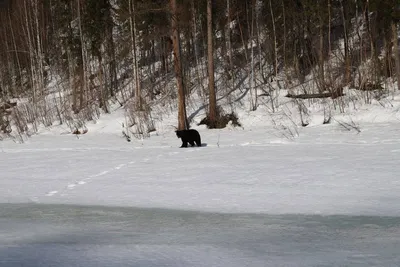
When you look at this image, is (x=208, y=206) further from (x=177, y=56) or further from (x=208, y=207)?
(x=177, y=56)

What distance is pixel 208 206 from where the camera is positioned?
646 cm

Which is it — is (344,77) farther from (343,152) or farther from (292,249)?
(292,249)

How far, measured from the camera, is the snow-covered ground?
419cm

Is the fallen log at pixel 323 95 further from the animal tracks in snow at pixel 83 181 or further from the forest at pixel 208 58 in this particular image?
the animal tracks in snow at pixel 83 181

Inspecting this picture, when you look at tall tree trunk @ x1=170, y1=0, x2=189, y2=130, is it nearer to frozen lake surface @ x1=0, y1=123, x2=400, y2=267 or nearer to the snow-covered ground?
the snow-covered ground

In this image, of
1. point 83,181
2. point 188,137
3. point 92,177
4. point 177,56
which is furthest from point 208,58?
point 83,181

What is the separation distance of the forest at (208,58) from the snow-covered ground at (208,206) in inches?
301

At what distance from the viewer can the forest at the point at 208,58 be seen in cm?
2017

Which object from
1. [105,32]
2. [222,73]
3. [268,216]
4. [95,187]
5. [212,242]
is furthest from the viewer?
[105,32]

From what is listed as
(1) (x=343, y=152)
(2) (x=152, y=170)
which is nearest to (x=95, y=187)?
(2) (x=152, y=170)

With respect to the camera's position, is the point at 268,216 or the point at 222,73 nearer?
the point at 268,216

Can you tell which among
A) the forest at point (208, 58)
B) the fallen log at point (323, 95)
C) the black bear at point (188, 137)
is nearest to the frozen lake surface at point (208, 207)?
the black bear at point (188, 137)

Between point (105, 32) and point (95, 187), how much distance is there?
2573 centimetres

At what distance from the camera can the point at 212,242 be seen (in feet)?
15.0
